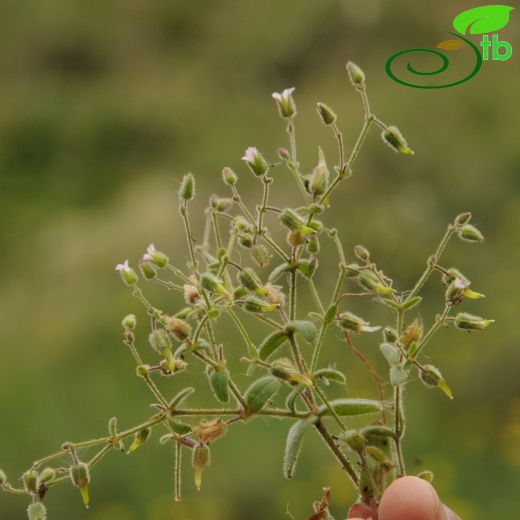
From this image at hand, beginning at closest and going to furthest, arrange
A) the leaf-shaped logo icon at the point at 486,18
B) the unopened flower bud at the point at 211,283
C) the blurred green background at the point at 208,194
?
1. the unopened flower bud at the point at 211,283
2. the leaf-shaped logo icon at the point at 486,18
3. the blurred green background at the point at 208,194

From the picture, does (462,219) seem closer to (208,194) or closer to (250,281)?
(250,281)

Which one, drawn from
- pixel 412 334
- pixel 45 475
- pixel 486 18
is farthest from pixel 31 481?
pixel 486 18

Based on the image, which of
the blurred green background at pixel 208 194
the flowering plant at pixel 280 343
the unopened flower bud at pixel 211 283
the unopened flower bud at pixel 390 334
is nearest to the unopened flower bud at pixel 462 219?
the flowering plant at pixel 280 343

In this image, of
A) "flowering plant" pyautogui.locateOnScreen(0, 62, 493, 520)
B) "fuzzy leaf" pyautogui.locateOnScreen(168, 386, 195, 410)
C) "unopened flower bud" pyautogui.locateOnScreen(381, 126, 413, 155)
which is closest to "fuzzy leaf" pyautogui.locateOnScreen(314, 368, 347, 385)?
"flowering plant" pyautogui.locateOnScreen(0, 62, 493, 520)

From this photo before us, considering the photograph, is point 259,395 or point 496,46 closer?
point 259,395

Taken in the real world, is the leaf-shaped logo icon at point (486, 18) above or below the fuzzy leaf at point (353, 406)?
above

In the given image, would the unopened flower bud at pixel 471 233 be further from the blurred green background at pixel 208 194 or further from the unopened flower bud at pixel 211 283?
the blurred green background at pixel 208 194
